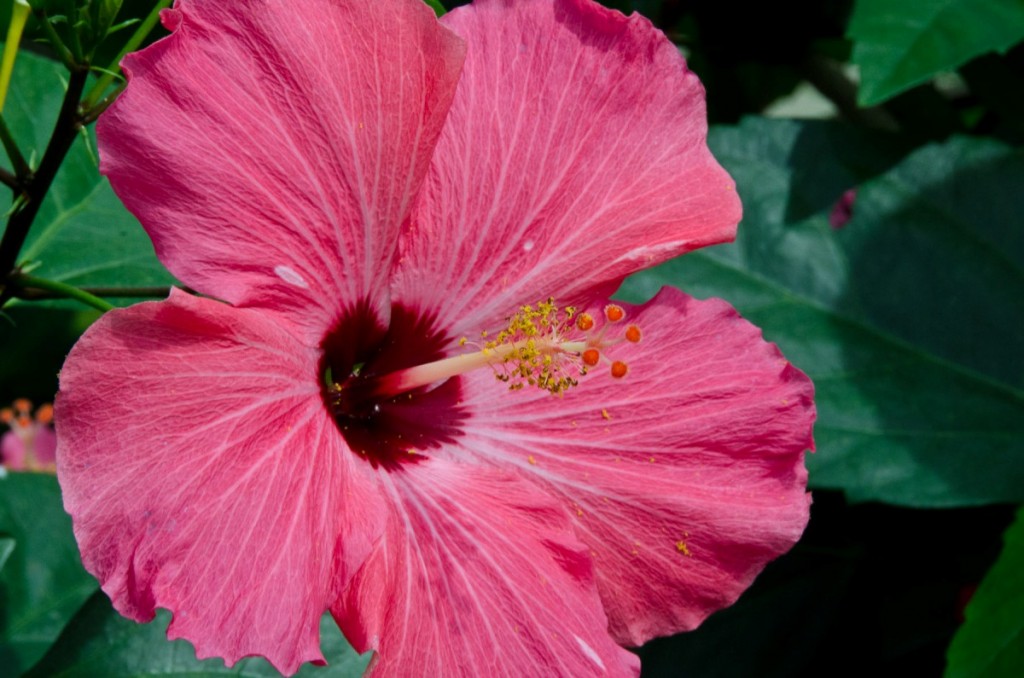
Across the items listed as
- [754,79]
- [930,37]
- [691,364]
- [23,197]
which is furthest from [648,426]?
[754,79]

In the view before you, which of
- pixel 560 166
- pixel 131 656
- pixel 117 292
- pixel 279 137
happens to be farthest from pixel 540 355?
pixel 131 656

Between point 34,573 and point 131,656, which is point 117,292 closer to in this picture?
point 131,656

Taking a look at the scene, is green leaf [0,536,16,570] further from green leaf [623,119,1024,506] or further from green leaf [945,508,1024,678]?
green leaf [945,508,1024,678]

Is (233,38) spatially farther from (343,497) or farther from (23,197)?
(343,497)

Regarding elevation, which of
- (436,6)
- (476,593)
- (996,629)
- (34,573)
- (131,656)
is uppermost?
(436,6)

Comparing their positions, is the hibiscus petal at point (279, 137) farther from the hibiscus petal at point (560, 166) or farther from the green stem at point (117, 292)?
the green stem at point (117, 292)

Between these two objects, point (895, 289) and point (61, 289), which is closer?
point (61, 289)

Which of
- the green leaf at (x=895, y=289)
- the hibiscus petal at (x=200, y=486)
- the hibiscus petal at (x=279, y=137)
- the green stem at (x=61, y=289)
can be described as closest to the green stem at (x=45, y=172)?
the green stem at (x=61, y=289)
